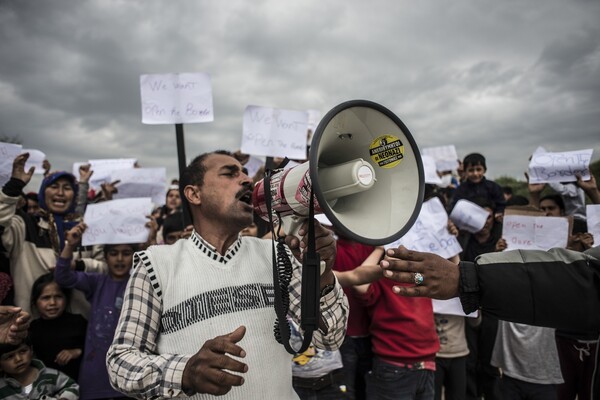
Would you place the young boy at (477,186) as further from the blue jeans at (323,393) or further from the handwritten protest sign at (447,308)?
the blue jeans at (323,393)

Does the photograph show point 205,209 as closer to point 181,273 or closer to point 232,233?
point 232,233

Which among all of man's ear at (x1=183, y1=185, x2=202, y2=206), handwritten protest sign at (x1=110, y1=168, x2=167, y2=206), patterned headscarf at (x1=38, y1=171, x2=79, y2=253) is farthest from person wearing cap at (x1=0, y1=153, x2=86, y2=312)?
man's ear at (x1=183, y1=185, x2=202, y2=206)

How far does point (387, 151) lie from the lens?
54.6 inches

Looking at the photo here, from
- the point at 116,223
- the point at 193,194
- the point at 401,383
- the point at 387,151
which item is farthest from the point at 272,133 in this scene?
the point at 387,151

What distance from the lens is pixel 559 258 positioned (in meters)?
1.39

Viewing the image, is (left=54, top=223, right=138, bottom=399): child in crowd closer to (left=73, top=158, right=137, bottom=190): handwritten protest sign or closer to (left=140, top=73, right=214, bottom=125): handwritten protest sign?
(left=140, top=73, right=214, bottom=125): handwritten protest sign

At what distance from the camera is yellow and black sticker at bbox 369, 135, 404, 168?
4.48ft

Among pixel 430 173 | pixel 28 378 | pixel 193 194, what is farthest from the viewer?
pixel 430 173

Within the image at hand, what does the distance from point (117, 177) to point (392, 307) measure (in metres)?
3.07

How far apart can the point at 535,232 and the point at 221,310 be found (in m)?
2.83

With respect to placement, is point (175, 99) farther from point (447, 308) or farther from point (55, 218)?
point (447, 308)

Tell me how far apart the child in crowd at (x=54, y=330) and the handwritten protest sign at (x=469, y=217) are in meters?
3.38

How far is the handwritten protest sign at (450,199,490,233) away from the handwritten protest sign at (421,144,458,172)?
446 cm

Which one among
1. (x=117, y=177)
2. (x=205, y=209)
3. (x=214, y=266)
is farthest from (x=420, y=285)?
(x=117, y=177)
